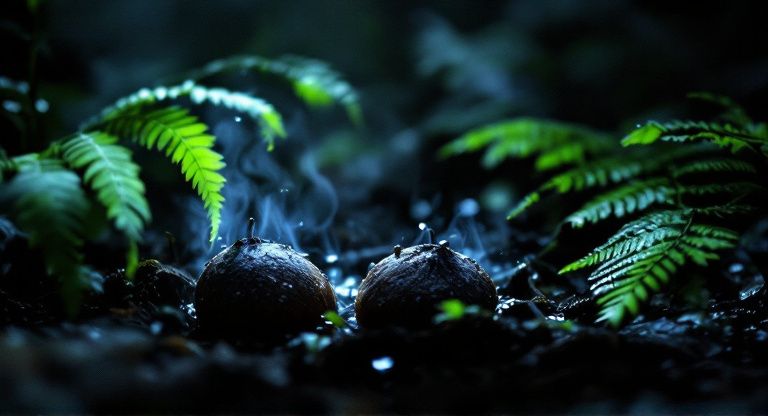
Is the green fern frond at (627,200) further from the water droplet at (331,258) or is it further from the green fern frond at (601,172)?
the water droplet at (331,258)

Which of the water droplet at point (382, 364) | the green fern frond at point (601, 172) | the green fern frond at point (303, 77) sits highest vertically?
the green fern frond at point (303, 77)

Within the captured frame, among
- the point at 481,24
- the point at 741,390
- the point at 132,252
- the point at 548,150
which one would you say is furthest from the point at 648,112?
the point at 132,252

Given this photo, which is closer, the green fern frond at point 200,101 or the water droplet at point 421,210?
the green fern frond at point 200,101

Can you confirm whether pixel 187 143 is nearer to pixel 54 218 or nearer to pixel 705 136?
pixel 54 218

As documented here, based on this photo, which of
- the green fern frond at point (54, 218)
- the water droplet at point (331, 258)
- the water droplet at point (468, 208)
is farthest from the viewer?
the water droplet at point (468, 208)

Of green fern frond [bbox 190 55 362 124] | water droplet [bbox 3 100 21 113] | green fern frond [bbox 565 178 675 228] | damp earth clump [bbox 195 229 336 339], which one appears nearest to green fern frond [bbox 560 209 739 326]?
green fern frond [bbox 565 178 675 228]

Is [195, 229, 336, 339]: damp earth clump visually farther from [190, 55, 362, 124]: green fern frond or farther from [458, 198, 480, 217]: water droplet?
[458, 198, 480, 217]: water droplet

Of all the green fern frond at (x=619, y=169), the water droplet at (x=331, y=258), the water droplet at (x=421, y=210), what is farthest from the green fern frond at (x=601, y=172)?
the water droplet at (x=421, y=210)
